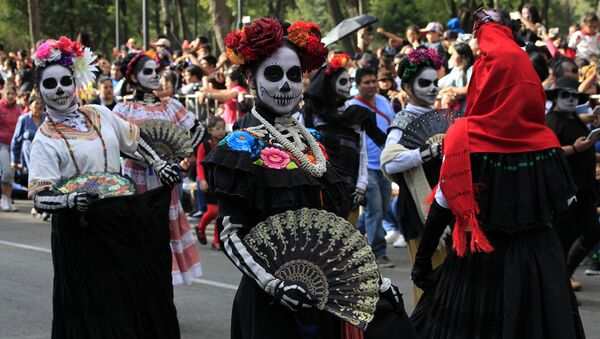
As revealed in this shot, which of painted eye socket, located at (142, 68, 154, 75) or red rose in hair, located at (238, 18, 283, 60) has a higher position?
red rose in hair, located at (238, 18, 283, 60)

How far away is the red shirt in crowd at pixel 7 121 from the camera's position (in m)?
17.7

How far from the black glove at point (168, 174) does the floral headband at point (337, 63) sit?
3.12 m

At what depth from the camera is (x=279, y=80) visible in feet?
15.6

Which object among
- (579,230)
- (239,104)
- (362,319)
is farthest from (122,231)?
(239,104)

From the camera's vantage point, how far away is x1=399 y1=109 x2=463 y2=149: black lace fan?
750cm

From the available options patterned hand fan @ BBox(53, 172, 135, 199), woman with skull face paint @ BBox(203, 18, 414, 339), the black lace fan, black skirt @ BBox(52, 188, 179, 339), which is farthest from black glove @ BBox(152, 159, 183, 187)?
woman with skull face paint @ BBox(203, 18, 414, 339)

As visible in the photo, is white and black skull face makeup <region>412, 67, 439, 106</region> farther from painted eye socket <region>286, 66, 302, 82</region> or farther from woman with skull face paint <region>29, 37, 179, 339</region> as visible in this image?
painted eye socket <region>286, 66, 302, 82</region>

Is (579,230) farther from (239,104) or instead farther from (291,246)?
(239,104)

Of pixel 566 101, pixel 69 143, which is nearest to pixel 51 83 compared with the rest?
pixel 69 143

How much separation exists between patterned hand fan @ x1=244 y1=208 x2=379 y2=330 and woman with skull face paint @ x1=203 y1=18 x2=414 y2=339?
2.8 inches

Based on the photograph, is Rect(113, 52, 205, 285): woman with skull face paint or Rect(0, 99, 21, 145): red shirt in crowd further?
Rect(0, 99, 21, 145): red shirt in crowd

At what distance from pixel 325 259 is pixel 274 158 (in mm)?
537

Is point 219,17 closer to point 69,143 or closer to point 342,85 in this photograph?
point 342,85

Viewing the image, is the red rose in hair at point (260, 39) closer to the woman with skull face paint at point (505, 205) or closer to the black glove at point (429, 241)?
the woman with skull face paint at point (505, 205)
